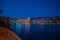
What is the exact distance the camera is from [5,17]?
3.32 metres

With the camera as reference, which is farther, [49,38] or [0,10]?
[49,38]

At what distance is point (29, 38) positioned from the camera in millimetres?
5508

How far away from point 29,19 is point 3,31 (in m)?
0.74

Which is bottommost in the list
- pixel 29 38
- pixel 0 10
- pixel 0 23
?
pixel 29 38

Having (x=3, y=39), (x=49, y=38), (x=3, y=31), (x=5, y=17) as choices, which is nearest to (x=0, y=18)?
(x=5, y=17)

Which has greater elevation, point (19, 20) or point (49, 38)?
point (19, 20)

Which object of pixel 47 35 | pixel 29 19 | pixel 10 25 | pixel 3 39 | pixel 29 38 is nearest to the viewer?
pixel 29 19

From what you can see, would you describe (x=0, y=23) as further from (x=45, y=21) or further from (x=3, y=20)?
(x=45, y=21)

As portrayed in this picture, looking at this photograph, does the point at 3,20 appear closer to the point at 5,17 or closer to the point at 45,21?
the point at 5,17

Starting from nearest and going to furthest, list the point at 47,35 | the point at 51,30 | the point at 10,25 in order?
the point at 10,25, the point at 51,30, the point at 47,35

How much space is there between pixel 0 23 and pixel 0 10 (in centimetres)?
44

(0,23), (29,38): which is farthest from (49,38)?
(0,23)

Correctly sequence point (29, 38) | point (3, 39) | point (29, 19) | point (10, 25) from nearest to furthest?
point (29, 19)
point (3, 39)
point (10, 25)
point (29, 38)

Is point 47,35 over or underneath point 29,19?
underneath
